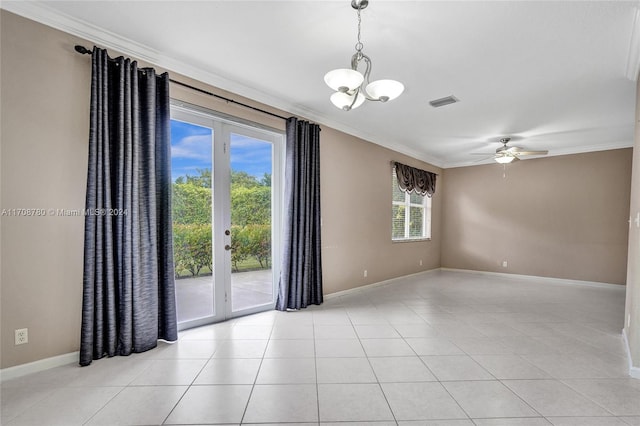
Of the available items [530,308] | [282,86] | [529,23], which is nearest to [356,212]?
[282,86]

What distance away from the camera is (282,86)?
140 inches

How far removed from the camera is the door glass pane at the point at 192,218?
3.20 m

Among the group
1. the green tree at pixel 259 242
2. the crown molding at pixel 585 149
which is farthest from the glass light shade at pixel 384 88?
the crown molding at pixel 585 149

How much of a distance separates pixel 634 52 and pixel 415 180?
162 inches

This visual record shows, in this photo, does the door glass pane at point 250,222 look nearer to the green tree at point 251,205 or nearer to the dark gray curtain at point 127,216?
the green tree at point 251,205

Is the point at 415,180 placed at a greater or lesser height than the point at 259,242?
greater

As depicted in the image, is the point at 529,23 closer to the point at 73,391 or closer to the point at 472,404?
the point at 472,404

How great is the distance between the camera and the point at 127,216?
2.58 meters

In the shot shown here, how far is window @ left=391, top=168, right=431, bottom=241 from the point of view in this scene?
6.33 meters

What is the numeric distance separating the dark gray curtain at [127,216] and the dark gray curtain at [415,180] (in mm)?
4574

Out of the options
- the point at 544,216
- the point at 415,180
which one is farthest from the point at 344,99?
the point at 544,216

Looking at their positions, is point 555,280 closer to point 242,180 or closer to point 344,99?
point 344,99

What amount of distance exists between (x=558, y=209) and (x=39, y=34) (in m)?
8.28

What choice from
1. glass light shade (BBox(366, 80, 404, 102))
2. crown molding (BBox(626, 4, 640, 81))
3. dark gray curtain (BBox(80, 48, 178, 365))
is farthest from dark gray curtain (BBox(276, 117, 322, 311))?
crown molding (BBox(626, 4, 640, 81))
